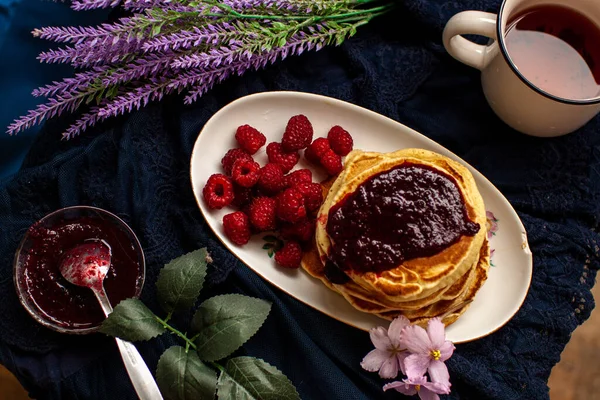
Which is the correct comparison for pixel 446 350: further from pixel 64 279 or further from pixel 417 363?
pixel 64 279

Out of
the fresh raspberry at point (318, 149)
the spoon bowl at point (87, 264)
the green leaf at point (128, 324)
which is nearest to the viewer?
the green leaf at point (128, 324)

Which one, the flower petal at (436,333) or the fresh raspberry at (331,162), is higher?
the fresh raspberry at (331,162)

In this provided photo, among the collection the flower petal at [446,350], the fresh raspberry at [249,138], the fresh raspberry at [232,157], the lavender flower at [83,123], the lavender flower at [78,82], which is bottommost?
the flower petal at [446,350]

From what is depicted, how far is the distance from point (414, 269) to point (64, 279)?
98 cm

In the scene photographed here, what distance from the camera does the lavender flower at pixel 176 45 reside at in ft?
5.53

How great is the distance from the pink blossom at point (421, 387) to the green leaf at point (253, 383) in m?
0.27

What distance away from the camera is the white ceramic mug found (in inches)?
65.0

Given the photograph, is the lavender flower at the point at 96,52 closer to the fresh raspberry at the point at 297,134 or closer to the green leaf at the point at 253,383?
the fresh raspberry at the point at 297,134

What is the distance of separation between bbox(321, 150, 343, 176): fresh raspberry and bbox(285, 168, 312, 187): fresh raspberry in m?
0.06

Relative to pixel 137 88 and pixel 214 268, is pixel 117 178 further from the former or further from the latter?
pixel 214 268

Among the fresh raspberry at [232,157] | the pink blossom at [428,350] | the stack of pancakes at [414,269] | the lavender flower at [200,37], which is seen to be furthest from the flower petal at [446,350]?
the lavender flower at [200,37]

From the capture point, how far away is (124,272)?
1761 mm

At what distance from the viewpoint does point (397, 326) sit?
1651 mm

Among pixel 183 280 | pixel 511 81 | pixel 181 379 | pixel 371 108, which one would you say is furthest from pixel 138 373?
pixel 511 81
